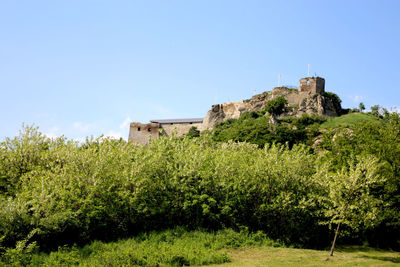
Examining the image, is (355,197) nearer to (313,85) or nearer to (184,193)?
(184,193)

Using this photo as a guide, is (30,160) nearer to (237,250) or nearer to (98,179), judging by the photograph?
(98,179)

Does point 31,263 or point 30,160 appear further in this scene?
point 30,160

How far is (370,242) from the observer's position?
2739cm

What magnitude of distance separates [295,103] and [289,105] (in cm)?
126

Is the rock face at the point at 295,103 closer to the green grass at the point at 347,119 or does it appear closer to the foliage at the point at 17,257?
the green grass at the point at 347,119

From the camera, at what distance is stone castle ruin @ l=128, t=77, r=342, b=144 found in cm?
7269

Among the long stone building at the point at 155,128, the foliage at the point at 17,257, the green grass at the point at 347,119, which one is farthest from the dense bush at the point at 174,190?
the long stone building at the point at 155,128

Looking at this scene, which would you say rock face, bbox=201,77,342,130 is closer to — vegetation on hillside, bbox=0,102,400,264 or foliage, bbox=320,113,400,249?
foliage, bbox=320,113,400,249

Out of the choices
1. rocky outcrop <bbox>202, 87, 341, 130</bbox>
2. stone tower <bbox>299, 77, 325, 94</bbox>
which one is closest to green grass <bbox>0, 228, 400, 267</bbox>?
rocky outcrop <bbox>202, 87, 341, 130</bbox>

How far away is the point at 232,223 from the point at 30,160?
15.2m

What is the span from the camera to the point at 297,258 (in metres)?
19.9

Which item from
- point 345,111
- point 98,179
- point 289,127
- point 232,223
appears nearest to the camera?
point 98,179

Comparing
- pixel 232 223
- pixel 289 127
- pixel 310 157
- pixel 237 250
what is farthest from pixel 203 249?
pixel 289 127

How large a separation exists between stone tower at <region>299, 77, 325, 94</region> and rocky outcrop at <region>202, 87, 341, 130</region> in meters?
0.79
